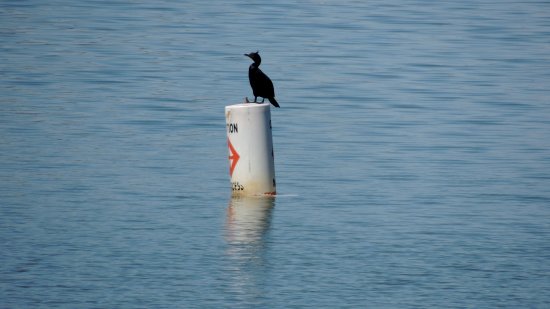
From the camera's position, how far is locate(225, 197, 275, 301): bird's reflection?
9.94 meters

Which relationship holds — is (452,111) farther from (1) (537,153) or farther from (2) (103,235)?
(2) (103,235)

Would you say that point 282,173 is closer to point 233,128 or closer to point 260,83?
point 260,83

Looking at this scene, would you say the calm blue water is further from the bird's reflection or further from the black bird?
the black bird

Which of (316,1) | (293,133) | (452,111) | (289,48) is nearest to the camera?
(293,133)

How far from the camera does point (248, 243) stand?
37.0 ft

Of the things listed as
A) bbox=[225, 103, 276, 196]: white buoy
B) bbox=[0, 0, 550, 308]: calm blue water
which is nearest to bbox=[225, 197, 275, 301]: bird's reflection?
bbox=[0, 0, 550, 308]: calm blue water

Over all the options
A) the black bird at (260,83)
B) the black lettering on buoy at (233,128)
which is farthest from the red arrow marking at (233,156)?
the black bird at (260,83)

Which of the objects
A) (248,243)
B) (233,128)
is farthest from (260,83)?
(248,243)

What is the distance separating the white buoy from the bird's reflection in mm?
130

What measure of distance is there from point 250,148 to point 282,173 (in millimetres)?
1738

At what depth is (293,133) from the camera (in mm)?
17438

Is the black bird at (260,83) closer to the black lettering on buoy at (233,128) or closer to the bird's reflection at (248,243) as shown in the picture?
the black lettering on buoy at (233,128)

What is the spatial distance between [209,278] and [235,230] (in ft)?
5.39

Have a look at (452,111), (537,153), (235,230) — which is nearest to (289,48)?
(452,111)
